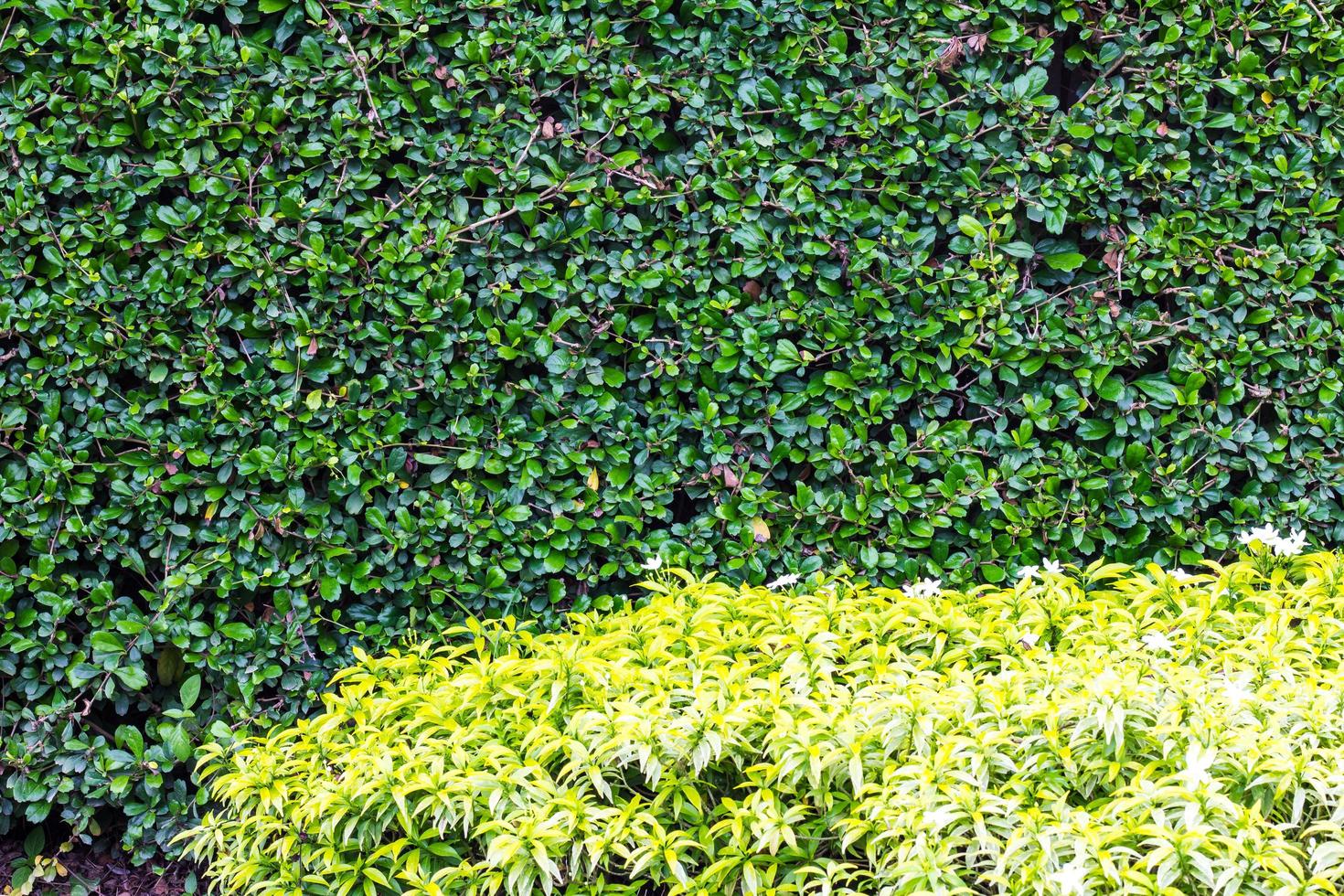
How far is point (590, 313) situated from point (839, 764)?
1.83 meters

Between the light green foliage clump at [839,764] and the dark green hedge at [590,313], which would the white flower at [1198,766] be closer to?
the light green foliage clump at [839,764]

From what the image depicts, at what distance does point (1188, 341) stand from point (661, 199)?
1921mm

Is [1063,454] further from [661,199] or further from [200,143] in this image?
[200,143]

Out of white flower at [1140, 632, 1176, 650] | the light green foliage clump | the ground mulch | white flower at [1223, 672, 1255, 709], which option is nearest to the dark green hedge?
the ground mulch

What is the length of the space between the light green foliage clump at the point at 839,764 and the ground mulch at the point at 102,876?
2.89 ft

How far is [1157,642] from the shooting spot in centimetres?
284

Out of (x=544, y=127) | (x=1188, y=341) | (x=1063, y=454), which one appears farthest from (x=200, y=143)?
→ (x=1188, y=341)

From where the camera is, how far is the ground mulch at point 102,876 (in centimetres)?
374

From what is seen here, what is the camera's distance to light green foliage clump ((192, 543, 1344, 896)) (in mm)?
2309

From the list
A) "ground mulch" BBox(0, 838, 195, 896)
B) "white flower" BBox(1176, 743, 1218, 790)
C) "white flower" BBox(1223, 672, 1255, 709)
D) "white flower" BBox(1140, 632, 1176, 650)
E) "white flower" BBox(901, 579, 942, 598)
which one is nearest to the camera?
"white flower" BBox(1176, 743, 1218, 790)

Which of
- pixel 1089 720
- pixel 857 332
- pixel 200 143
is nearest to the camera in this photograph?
pixel 1089 720

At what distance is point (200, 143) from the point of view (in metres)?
3.58

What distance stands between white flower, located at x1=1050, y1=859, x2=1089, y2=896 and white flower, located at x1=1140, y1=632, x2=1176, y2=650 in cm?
79

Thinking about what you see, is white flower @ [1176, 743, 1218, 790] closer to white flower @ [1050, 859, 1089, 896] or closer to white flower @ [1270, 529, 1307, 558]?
white flower @ [1050, 859, 1089, 896]
